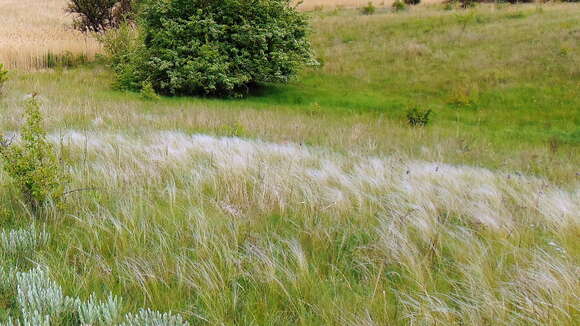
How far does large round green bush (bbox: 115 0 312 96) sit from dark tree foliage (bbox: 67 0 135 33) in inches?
433

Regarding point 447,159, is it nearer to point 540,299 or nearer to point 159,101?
point 540,299

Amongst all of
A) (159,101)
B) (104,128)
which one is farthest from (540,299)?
(159,101)

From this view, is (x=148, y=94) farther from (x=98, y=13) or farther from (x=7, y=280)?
(x=98, y=13)

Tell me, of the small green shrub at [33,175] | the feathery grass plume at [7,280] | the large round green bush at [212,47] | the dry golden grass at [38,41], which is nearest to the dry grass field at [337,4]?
the dry golden grass at [38,41]

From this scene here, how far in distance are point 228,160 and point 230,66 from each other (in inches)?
470

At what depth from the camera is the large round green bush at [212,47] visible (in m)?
15.2

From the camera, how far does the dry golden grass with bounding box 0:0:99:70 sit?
18.7 metres

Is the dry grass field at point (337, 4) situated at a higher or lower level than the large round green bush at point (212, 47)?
higher

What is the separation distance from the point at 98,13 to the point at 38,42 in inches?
240

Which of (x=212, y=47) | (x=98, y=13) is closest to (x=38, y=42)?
(x=98, y=13)

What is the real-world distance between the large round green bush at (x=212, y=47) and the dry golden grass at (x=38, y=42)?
570 cm

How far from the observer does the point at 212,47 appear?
1534 centimetres

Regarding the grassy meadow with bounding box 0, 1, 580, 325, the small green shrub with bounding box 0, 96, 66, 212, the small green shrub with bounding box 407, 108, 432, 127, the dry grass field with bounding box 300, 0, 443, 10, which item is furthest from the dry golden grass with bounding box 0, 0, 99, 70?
the dry grass field with bounding box 300, 0, 443, 10

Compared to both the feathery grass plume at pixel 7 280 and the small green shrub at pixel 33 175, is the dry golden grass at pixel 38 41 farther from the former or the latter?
the feathery grass plume at pixel 7 280
